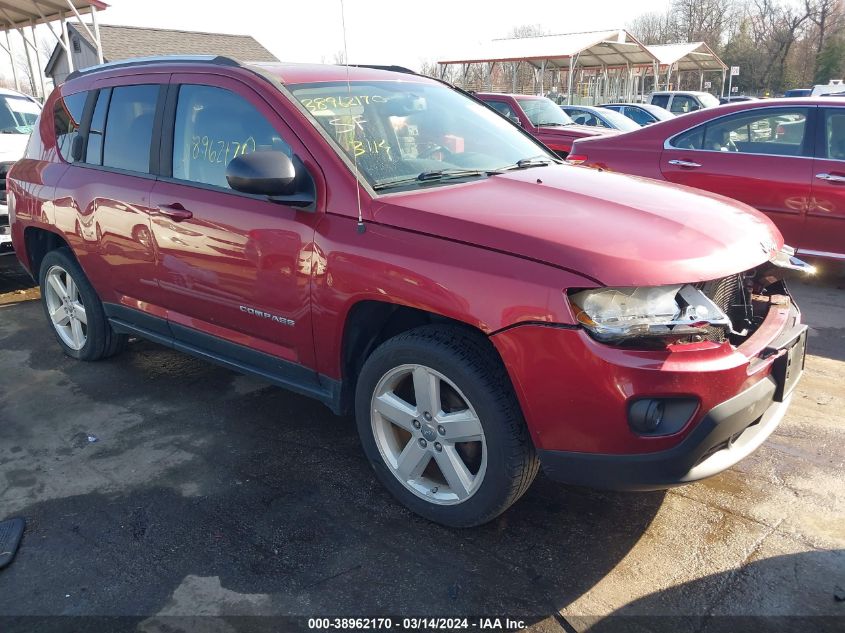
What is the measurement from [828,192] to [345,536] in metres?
5.02

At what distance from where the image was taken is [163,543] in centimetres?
275

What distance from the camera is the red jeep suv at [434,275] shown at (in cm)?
227

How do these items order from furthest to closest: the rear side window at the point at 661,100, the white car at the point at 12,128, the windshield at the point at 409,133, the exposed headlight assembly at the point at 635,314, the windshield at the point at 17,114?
the rear side window at the point at 661,100 < the windshield at the point at 17,114 < the white car at the point at 12,128 < the windshield at the point at 409,133 < the exposed headlight assembly at the point at 635,314

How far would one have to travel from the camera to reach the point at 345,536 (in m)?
2.77

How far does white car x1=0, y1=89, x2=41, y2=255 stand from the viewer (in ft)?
22.5

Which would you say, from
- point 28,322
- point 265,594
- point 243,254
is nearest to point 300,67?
point 243,254

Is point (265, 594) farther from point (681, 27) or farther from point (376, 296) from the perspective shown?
point (681, 27)

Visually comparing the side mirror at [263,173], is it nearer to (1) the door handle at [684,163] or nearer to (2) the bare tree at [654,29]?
(1) the door handle at [684,163]

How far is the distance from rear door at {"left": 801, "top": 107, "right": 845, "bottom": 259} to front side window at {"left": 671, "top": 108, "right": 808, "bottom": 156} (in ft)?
0.54

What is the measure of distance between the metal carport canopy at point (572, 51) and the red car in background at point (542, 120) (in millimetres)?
16092

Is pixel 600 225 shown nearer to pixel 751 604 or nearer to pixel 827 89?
pixel 751 604

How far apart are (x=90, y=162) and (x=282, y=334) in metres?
1.95

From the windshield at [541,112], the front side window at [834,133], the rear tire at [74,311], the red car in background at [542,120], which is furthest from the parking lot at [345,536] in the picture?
the windshield at [541,112]

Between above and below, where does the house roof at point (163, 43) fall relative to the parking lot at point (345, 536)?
above
